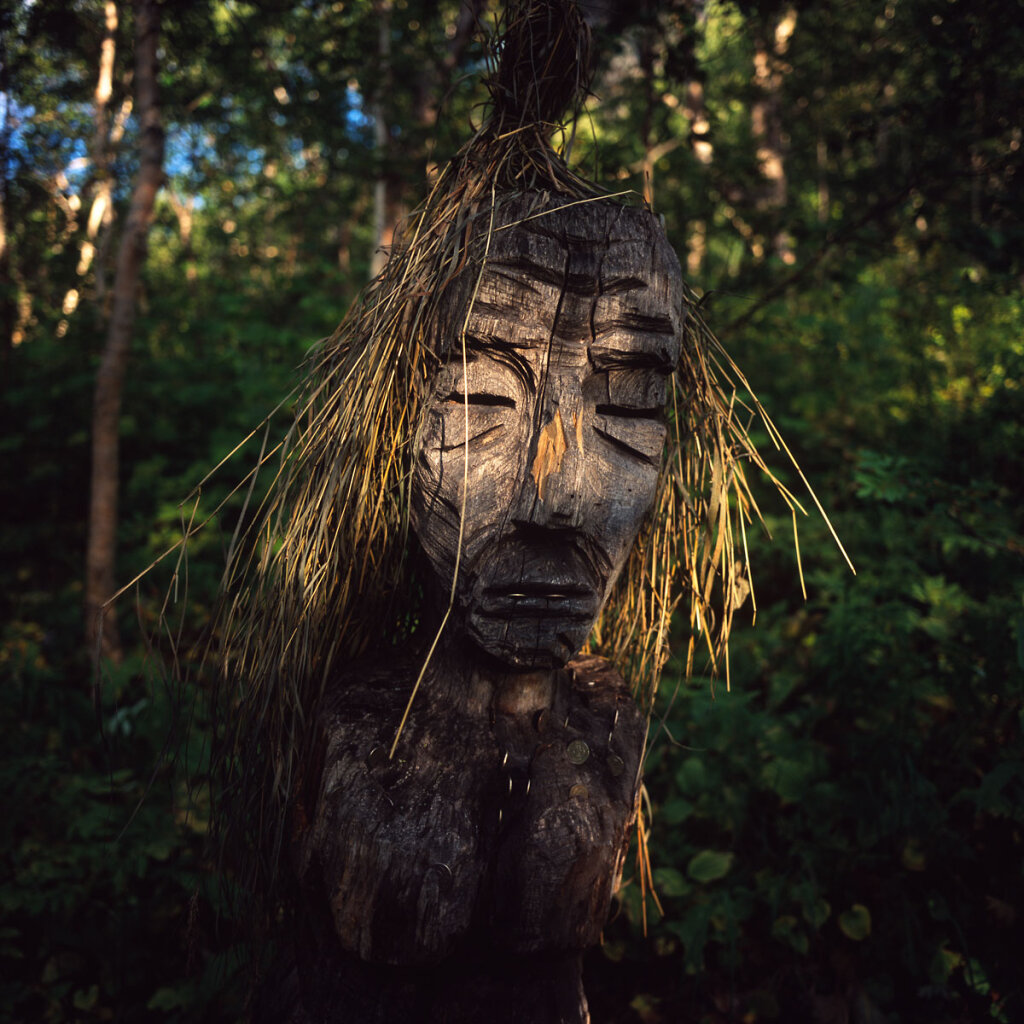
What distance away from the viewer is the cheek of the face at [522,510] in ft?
3.99

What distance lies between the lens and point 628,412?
4.44 feet

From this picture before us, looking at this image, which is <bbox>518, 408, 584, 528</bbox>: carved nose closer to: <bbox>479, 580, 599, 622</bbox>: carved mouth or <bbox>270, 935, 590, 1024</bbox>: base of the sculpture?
<bbox>479, 580, 599, 622</bbox>: carved mouth

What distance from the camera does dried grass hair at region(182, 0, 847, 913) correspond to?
4.68ft

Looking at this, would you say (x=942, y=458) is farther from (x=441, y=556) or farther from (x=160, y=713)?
(x=160, y=713)

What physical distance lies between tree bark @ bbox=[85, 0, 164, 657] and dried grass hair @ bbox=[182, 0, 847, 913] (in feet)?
9.20

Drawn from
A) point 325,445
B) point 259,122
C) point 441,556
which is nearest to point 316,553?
point 325,445

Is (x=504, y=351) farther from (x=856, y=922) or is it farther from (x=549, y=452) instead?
(x=856, y=922)

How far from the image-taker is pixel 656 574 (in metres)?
1.72

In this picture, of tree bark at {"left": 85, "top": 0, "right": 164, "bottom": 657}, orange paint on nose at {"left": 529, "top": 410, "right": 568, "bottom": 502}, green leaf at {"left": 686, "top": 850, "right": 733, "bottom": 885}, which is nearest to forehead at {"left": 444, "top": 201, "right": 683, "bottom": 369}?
orange paint on nose at {"left": 529, "top": 410, "right": 568, "bottom": 502}

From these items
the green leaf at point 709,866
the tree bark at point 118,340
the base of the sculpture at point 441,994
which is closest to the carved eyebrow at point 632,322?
the base of the sculpture at point 441,994

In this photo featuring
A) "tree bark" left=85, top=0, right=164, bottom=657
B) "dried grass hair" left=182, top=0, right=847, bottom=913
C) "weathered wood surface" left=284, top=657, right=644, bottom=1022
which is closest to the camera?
"weathered wood surface" left=284, top=657, right=644, bottom=1022

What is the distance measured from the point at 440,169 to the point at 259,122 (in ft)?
29.0

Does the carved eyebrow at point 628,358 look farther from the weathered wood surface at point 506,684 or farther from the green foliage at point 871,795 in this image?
the green foliage at point 871,795

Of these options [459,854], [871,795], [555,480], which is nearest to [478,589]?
[555,480]
